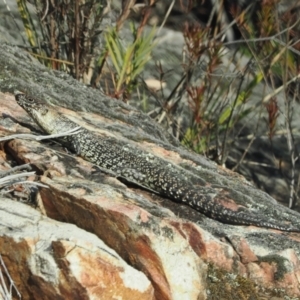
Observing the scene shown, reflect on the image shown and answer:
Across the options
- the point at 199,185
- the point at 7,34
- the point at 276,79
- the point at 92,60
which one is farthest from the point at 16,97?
the point at 276,79

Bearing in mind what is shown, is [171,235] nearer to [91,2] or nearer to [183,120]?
[91,2]

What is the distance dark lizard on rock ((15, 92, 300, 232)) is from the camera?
18.1 ft

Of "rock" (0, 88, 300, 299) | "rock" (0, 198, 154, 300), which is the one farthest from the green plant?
"rock" (0, 198, 154, 300)

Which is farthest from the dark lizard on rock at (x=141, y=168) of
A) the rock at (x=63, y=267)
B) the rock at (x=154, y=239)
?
the rock at (x=63, y=267)

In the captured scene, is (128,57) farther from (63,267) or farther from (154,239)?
(63,267)

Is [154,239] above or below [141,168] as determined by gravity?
above

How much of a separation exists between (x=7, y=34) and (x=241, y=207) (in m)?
4.89

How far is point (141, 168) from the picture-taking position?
19.4 ft

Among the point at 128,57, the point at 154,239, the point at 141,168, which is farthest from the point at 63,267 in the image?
the point at 128,57

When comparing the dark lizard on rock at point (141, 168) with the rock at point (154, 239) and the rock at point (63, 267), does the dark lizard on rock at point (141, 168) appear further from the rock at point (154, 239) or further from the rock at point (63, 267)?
the rock at point (63, 267)

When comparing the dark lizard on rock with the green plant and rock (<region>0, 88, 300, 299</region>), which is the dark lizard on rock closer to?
rock (<region>0, 88, 300, 299</region>)

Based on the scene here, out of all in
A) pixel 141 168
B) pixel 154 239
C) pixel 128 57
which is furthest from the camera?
pixel 128 57

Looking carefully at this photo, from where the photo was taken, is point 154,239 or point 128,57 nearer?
point 154,239

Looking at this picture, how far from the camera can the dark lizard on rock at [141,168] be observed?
5523mm
